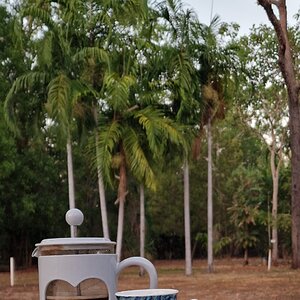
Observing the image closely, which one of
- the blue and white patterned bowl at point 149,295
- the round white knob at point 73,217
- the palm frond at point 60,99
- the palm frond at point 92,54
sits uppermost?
the palm frond at point 92,54

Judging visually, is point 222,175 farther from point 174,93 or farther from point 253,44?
point 174,93

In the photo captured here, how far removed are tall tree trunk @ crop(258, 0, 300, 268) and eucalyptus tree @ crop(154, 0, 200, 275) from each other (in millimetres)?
2816

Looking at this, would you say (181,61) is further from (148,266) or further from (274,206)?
(148,266)

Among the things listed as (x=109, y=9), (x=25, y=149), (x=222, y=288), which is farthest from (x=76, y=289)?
(x=25, y=149)

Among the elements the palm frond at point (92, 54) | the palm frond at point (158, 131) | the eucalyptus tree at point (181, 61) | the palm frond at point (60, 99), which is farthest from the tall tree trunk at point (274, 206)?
the palm frond at point (60, 99)

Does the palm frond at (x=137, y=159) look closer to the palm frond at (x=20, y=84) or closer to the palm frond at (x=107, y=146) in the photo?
the palm frond at (x=107, y=146)

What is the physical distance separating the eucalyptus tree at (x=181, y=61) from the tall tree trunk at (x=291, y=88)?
111 inches

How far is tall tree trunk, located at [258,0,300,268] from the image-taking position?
47.6 feet

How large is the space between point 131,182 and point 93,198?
3195 mm

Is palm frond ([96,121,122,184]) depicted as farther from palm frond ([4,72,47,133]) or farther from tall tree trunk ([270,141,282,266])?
tall tree trunk ([270,141,282,266])

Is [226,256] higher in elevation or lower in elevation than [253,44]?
lower

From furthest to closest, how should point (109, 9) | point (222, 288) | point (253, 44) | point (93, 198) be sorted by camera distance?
1. point (93, 198)
2. point (253, 44)
3. point (109, 9)
4. point (222, 288)

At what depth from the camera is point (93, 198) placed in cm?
3102

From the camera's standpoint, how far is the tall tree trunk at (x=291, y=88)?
1450cm
